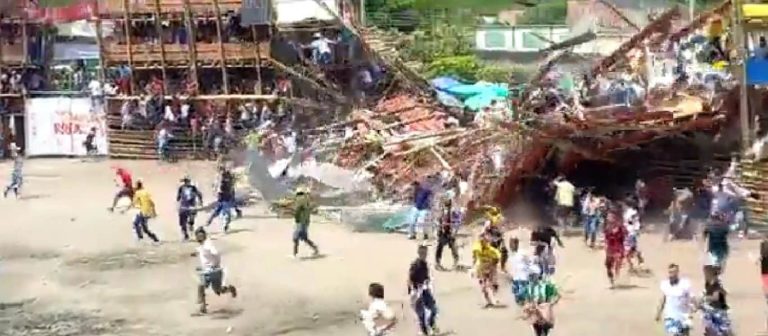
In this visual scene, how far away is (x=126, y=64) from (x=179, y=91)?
2082 millimetres

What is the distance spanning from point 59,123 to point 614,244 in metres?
27.0

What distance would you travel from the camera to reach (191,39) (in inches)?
1613

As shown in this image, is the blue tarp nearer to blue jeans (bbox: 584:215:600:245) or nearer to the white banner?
blue jeans (bbox: 584:215:600:245)

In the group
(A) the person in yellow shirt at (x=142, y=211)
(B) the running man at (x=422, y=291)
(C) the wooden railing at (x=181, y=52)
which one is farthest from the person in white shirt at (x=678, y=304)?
(C) the wooden railing at (x=181, y=52)

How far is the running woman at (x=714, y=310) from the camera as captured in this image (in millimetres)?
14602

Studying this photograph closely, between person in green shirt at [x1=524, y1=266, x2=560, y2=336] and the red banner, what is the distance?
1114 inches

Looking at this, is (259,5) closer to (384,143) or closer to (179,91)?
(179,91)

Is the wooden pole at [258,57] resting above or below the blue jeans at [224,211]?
above

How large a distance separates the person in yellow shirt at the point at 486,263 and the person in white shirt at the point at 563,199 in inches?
242

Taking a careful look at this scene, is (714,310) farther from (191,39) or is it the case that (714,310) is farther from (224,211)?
(191,39)

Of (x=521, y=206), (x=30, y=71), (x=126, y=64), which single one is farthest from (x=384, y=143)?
(x=30, y=71)

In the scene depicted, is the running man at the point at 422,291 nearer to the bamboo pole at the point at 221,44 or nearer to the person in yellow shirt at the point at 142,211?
the person in yellow shirt at the point at 142,211

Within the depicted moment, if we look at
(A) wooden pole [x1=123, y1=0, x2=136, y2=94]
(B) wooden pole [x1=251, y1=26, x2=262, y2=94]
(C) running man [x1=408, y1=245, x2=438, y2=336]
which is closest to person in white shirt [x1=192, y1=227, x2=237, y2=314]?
(C) running man [x1=408, y1=245, x2=438, y2=336]

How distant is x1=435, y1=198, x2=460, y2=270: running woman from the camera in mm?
21219
